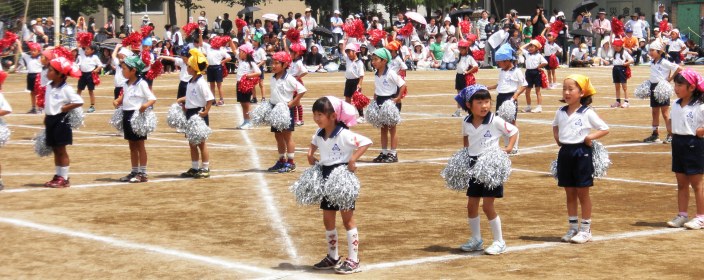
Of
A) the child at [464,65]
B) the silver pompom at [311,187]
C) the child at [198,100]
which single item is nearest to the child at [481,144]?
the silver pompom at [311,187]

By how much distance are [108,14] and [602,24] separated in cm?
3326

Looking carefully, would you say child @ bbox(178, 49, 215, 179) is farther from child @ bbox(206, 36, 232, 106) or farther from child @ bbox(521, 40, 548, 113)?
child @ bbox(521, 40, 548, 113)

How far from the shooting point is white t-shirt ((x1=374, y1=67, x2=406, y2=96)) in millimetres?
20812

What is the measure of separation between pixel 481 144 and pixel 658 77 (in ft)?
40.8

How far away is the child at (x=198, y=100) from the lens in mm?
18797

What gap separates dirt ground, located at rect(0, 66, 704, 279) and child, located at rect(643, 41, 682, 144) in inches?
21.3

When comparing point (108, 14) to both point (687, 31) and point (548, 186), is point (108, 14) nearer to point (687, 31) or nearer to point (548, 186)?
point (687, 31)

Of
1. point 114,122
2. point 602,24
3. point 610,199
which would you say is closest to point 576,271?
point 610,199

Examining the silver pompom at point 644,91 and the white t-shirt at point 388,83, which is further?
the silver pompom at point 644,91

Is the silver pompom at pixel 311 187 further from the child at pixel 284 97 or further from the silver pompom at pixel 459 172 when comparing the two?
the child at pixel 284 97

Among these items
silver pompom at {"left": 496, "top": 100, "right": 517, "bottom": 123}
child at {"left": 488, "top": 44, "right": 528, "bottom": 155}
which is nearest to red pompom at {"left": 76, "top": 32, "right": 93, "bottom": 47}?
child at {"left": 488, "top": 44, "right": 528, "bottom": 155}

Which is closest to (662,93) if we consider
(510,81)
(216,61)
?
(510,81)

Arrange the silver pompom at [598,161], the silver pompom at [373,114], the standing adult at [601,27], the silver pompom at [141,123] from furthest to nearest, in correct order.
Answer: the standing adult at [601,27]
the silver pompom at [373,114]
the silver pompom at [141,123]
the silver pompom at [598,161]

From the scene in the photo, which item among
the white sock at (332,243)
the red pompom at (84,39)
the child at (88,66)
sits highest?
the red pompom at (84,39)
